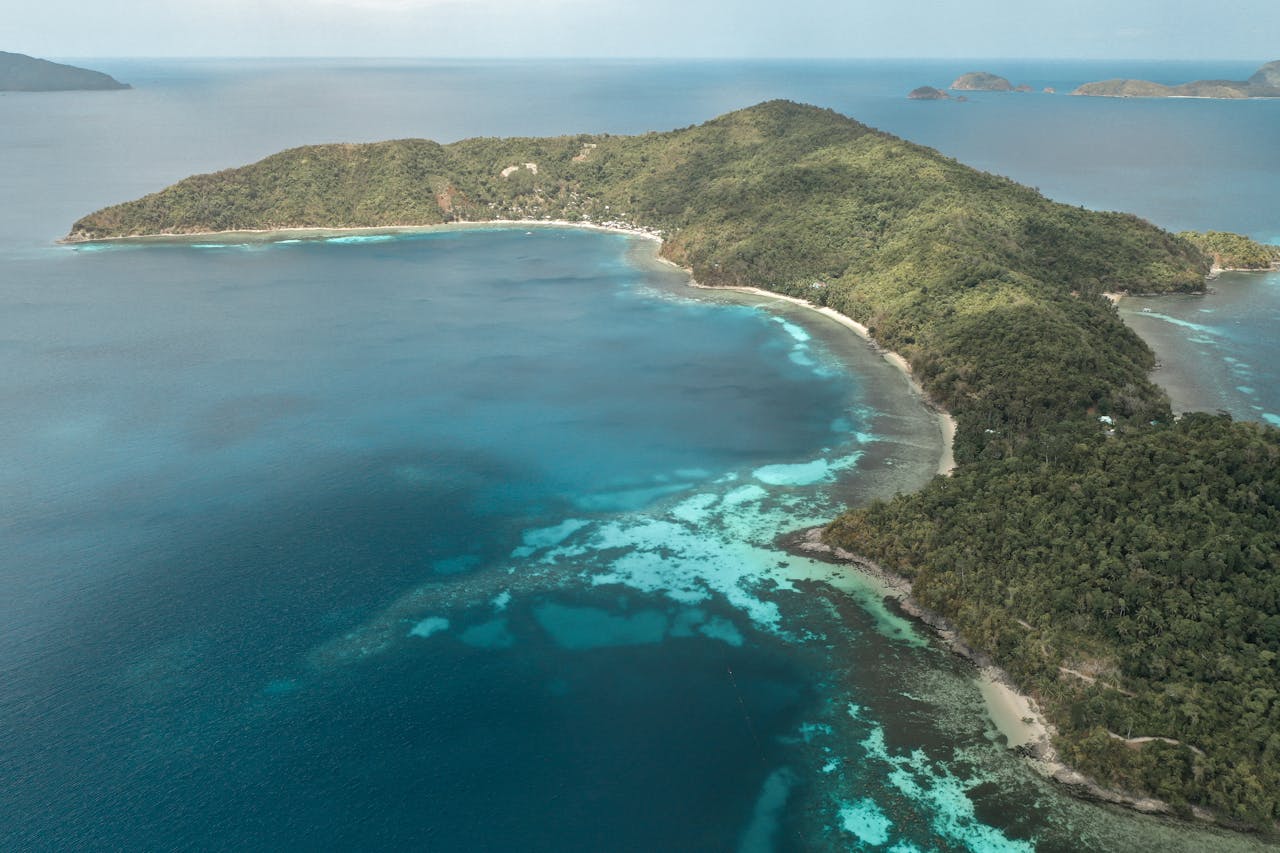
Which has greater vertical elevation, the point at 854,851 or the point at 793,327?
the point at 793,327

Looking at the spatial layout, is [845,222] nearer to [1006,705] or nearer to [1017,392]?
[1017,392]

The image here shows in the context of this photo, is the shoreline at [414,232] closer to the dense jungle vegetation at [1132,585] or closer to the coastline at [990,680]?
the coastline at [990,680]

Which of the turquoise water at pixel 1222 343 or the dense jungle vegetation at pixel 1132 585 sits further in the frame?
the turquoise water at pixel 1222 343

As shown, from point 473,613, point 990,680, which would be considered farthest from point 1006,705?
point 473,613

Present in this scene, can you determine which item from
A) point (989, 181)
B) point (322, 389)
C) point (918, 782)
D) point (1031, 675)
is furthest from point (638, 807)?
point (989, 181)

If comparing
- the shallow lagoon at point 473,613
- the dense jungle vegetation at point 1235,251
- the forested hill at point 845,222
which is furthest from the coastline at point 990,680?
the dense jungle vegetation at point 1235,251

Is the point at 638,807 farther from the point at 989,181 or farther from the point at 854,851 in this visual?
the point at 989,181
